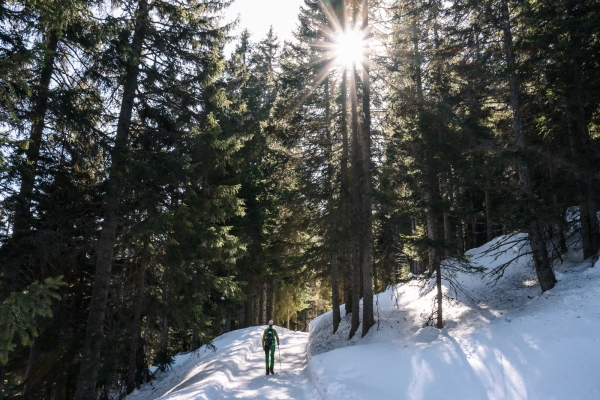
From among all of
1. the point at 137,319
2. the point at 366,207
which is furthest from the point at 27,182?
the point at 366,207

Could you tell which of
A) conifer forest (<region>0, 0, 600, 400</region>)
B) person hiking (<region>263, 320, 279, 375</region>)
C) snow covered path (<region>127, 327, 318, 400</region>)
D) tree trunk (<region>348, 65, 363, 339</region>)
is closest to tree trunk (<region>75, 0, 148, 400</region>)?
conifer forest (<region>0, 0, 600, 400</region>)

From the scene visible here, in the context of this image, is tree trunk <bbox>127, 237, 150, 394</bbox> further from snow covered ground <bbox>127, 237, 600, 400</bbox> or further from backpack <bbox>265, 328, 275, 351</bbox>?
backpack <bbox>265, 328, 275, 351</bbox>

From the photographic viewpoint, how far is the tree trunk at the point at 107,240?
34.6ft

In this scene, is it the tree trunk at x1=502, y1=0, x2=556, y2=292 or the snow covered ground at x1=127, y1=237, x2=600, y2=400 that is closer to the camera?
the snow covered ground at x1=127, y1=237, x2=600, y2=400

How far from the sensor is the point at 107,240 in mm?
11344

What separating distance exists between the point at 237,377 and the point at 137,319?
4274 millimetres

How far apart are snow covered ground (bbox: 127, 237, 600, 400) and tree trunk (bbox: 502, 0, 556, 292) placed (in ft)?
1.55

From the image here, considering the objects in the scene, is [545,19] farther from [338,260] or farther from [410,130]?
→ [338,260]

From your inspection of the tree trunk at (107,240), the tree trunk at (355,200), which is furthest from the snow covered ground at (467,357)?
the tree trunk at (107,240)

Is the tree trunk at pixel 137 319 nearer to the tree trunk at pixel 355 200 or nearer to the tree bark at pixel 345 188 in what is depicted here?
the tree bark at pixel 345 188

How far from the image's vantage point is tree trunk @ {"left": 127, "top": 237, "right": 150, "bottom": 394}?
1377cm

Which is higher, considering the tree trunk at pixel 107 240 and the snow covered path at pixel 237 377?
the tree trunk at pixel 107 240

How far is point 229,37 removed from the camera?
14.3 meters

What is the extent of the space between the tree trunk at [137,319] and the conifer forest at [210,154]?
0.13 m
